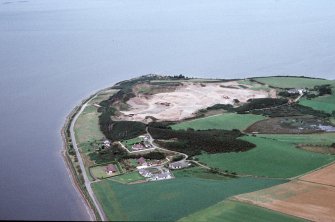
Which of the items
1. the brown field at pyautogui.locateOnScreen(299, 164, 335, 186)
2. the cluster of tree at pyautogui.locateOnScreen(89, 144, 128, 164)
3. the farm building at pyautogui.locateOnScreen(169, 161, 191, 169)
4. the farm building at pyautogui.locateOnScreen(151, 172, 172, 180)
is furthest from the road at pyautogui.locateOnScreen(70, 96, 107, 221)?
the brown field at pyautogui.locateOnScreen(299, 164, 335, 186)

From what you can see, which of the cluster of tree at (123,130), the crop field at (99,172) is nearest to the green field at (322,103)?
the cluster of tree at (123,130)

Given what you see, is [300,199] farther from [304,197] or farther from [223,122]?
[223,122]

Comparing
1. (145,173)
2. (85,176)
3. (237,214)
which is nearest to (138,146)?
(145,173)

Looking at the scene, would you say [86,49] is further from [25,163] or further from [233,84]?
[25,163]

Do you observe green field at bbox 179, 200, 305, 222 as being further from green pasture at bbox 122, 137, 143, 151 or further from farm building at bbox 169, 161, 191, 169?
green pasture at bbox 122, 137, 143, 151

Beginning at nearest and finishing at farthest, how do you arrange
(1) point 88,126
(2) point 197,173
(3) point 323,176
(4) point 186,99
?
(3) point 323,176, (2) point 197,173, (1) point 88,126, (4) point 186,99

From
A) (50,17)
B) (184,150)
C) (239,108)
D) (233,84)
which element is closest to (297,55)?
(233,84)
